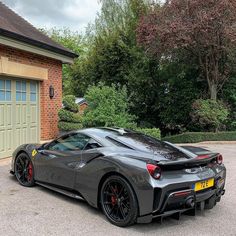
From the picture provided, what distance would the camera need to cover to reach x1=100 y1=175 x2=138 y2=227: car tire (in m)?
4.28

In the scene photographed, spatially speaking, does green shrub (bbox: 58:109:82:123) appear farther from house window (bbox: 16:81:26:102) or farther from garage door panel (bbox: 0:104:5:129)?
garage door panel (bbox: 0:104:5:129)

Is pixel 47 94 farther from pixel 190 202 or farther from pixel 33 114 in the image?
pixel 190 202

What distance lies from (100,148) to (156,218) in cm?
129

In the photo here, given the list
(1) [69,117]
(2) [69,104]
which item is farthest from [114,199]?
(2) [69,104]

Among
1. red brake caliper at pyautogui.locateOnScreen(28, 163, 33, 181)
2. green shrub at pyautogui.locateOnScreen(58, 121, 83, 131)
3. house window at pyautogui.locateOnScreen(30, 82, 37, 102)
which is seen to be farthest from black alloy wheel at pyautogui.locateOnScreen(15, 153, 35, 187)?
green shrub at pyautogui.locateOnScreen(58, 121, 83, 131)

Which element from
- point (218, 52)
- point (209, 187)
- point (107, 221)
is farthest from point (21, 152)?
point (218, 52)

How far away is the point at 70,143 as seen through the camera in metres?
5.66

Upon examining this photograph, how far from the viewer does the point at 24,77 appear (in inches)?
407

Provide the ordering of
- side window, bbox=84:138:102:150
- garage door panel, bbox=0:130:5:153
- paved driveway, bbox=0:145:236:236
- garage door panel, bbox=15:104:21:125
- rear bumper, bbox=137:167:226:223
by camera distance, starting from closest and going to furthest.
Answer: rear bumper, bbox=137:167:226:223, paved driveway, bbox=0:145:236:236, side window, bbox=84:138:102:150, garage door panel, bbox=0:130:5:153, garage door panel, bbox=15:104:21:125

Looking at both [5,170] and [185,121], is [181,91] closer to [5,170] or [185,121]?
[185,121]

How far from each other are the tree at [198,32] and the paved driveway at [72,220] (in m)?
9.45

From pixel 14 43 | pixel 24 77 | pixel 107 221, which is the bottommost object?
pixel 107 221

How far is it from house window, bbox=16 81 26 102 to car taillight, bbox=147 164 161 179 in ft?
23.2

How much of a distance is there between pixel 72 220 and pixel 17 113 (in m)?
6.31
